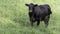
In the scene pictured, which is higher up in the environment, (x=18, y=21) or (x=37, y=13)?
(x=37, y=13)

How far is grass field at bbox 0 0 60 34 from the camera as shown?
10016mm

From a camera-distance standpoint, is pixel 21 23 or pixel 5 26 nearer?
pixel 5 26

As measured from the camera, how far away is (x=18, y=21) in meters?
12.2

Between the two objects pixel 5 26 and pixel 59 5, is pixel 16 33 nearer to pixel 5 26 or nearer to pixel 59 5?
pixel 5 26

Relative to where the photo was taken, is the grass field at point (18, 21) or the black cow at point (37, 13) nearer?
the grass field at point (18, 21)

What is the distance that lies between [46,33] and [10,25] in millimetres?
1867

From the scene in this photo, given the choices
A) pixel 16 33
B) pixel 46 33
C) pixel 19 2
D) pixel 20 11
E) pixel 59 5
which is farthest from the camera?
pixel 59 5

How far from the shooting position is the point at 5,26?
1063 cm

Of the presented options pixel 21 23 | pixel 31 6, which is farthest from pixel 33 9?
pixel 21 23

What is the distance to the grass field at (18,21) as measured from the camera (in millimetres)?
10016

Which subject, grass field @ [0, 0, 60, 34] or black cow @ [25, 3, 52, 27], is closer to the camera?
grass field @ [0, 0, 60, 34]

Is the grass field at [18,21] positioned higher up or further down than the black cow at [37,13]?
further down

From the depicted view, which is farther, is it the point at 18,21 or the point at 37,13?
the point at 18,21

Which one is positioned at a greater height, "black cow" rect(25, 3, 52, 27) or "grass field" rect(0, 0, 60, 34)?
"black cow" rect(25, 3, 52, 27)
